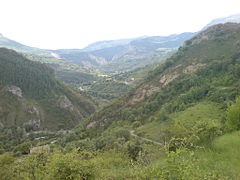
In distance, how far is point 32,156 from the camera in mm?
41094

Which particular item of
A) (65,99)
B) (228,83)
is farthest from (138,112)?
(65,99)

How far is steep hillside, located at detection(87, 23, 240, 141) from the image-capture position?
98.0 metres

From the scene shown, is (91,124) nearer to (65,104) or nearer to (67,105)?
(67,105)

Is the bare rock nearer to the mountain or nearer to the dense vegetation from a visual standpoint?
the dense vegetation

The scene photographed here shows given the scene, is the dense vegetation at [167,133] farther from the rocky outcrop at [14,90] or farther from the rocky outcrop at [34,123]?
the rocky outcrop at [14,90]

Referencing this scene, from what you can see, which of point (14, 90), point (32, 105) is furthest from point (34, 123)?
point (14, 90)

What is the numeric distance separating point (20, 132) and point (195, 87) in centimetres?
11646

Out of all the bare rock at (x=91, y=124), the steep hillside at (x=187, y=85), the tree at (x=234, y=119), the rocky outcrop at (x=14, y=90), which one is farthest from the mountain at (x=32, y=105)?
the tree at (x=234, y=119)

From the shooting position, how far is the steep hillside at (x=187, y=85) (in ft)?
322

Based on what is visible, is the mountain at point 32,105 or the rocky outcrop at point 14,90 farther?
the rocky outcrop at point 14,90

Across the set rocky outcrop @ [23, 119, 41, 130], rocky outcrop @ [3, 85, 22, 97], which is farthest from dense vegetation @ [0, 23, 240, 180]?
rocky outcrop @ [3, 85, 22, 97]

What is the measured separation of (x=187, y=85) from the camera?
11675 centimetres

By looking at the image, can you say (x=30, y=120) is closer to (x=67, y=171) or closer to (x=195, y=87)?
(x=195, y=87)

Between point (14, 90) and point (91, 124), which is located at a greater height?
point (14, 90)
